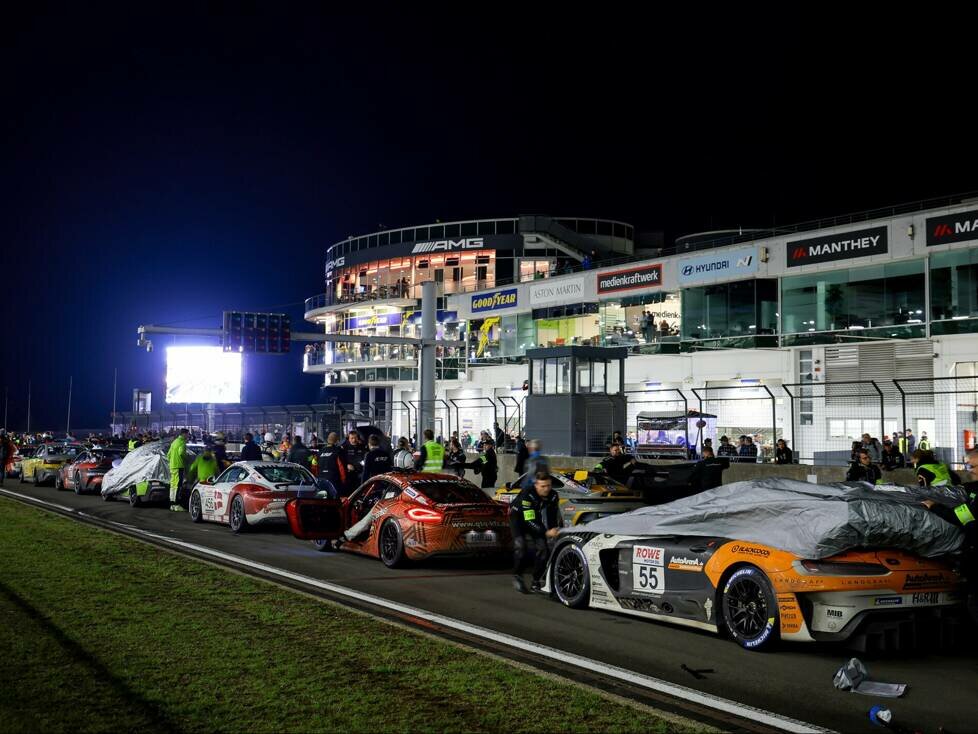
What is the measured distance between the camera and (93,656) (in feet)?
23.4

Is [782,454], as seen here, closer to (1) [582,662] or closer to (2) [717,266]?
(1) [582,662]

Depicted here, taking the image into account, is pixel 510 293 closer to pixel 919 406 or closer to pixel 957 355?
pixel 957 355

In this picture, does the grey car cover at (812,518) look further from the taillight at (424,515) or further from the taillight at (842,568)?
the taillight at (424,515)

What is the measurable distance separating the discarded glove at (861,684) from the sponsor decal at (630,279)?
3770 centimetres

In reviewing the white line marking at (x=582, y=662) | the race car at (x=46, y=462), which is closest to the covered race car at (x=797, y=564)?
the white line marking at (x=582, y=662)

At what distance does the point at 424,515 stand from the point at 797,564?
5.91 metres

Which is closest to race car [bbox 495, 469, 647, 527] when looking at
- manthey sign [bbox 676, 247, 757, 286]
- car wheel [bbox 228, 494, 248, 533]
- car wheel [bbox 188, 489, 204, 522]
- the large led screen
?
car wheel [bbox 228, 494, 248, 533]

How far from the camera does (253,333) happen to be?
38.1 meters

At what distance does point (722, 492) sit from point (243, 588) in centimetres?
513

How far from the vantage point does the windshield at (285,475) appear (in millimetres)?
17703

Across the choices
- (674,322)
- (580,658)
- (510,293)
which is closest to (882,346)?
(674,322)

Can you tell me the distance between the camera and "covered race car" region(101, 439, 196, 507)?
22.5 metres

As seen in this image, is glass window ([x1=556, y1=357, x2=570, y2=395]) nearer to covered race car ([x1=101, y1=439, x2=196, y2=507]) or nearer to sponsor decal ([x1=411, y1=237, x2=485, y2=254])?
covered race car ([x1=101, y1=439, x2=196, y2=507])

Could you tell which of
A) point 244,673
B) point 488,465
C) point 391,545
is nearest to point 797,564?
point 244,673
